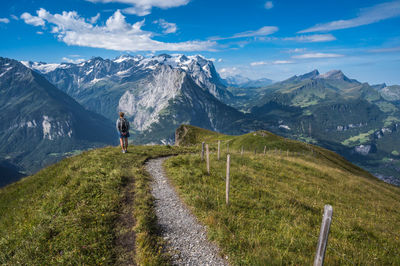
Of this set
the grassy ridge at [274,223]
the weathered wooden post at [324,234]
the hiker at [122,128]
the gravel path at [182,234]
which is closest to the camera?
the weathered wooden post at [324,234]

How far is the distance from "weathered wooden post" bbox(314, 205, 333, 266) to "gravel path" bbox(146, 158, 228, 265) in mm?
3680

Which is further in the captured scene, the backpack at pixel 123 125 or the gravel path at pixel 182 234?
the backpack at pixel 123 125

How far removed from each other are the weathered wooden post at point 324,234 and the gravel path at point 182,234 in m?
3.68

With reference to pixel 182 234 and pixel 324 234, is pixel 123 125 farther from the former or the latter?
pixel 324 234

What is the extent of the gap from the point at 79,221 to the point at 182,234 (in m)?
5.29

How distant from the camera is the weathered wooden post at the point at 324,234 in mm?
5604

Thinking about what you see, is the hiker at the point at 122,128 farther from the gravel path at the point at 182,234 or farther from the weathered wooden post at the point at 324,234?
the weathered wooden post at the point at 324,234

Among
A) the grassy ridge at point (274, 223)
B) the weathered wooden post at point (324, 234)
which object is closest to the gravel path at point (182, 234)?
the grassy ridge at point (274, 223)

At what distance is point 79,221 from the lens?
1005cm

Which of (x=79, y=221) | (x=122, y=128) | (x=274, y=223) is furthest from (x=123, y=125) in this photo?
(x=274, y=223)

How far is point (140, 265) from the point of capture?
7.61 metres

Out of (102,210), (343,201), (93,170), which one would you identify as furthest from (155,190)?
(343,201)

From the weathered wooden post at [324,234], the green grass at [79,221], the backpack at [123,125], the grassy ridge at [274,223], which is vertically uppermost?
the backpack at [123,125]

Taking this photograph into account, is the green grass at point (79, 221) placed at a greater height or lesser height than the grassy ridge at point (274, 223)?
greater
